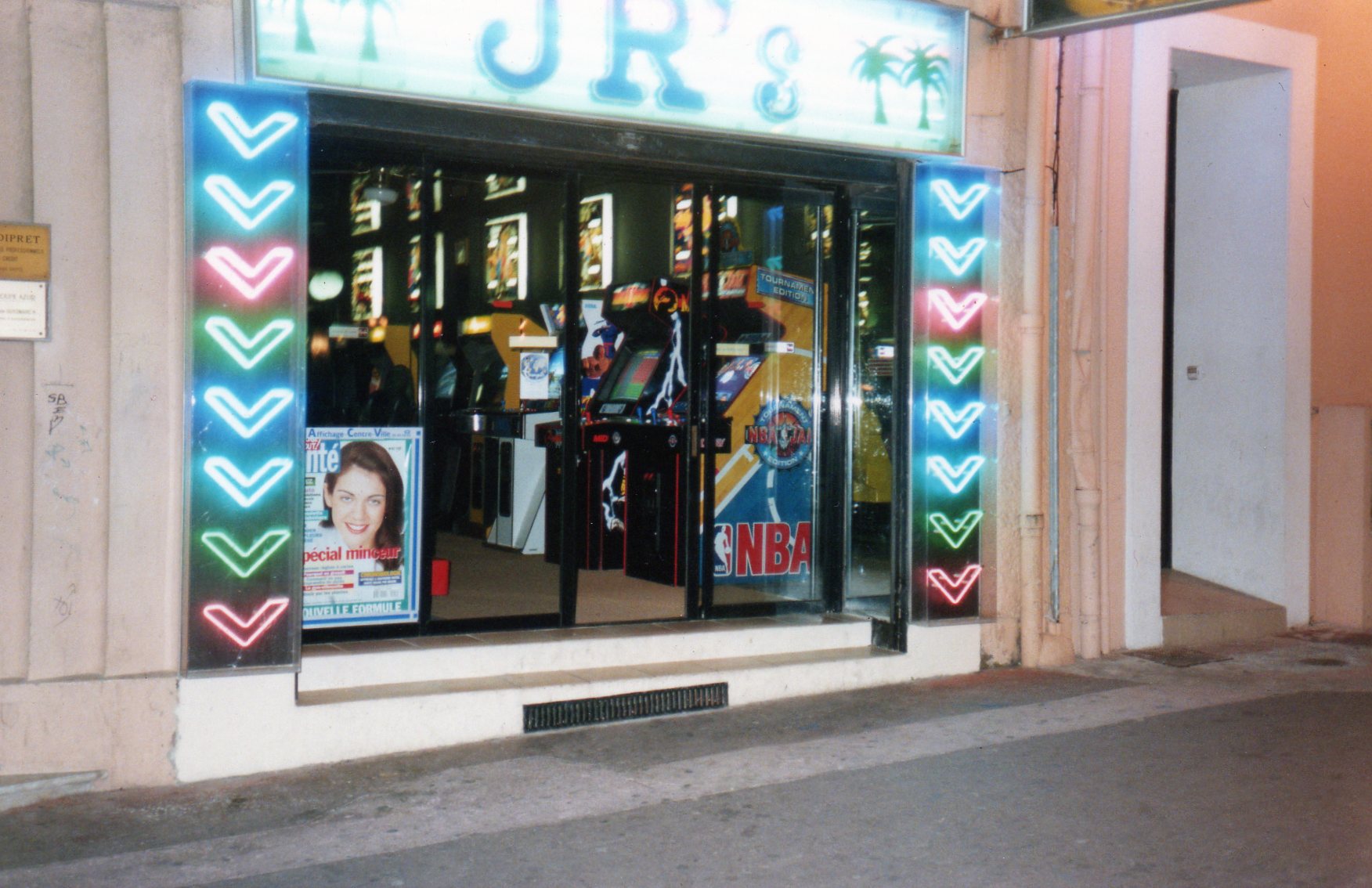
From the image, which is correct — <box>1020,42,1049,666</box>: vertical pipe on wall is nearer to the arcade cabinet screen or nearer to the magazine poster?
the arcade cabinet screen

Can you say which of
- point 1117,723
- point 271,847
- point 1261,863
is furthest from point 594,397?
point 1261,863

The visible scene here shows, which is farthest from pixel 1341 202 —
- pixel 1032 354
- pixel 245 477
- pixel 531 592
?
pixel 245 477

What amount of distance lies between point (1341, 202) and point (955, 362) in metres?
4.16

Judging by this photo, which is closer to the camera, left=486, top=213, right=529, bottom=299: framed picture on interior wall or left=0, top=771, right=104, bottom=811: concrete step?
left=0, top=771, right=104, bottom=811: concrete step

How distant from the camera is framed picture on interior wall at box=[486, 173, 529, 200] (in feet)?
24.4

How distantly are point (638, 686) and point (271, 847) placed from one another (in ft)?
8.00

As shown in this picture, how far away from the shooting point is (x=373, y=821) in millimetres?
5332

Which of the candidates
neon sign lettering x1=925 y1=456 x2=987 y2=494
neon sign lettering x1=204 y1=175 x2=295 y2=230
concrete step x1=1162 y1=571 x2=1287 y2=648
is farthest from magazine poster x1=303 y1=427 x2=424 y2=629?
concrete step x1=1162 y1=571 x2=1287 y2=648

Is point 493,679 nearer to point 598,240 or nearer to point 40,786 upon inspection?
point 40,786

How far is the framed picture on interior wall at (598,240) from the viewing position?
317 inches

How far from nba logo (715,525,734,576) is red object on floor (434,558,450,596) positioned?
179 centimetres

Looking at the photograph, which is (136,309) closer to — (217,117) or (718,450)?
(217,117)

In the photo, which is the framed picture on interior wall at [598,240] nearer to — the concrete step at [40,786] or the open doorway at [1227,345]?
the concrete step at [40,786]

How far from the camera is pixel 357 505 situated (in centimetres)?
702
